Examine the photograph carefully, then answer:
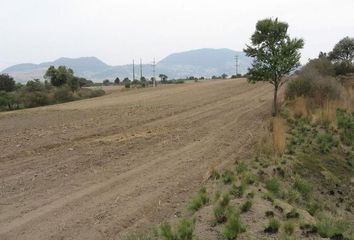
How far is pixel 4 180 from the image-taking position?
37.9 ft

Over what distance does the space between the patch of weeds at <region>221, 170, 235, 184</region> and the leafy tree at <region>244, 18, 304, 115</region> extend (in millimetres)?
11587

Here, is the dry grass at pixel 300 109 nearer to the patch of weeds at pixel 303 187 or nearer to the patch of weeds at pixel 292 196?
the patch of weeds at pixel 303 187

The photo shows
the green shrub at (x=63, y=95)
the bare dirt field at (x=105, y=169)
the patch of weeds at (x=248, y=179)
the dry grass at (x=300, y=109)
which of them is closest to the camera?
the bare dirt field at (x=105, y=169)

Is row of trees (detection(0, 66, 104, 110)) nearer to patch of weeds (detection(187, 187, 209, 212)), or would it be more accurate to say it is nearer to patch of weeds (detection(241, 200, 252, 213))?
patch of weeds (detection(187, 187, 209, 212))

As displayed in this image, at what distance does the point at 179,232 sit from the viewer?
8000 millimetres

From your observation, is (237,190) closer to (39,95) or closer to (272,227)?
(272,227)

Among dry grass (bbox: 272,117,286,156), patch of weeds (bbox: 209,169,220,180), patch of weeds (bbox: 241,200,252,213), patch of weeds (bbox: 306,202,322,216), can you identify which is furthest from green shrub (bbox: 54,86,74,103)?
patch of weeds (bbox: 241,200,252,213)

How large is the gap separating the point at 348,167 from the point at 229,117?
735 cm

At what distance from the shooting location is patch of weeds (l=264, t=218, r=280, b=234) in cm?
835

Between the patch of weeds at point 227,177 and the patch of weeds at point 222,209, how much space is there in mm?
1371

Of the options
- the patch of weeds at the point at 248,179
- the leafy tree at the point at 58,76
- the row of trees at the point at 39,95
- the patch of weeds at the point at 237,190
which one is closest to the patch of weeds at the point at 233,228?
the patch of weeds at the point at 237,190

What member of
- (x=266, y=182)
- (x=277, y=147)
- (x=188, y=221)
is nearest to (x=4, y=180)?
(x=188, y=221)

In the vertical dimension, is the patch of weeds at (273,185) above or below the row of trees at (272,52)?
below

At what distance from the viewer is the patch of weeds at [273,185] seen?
443 inches
